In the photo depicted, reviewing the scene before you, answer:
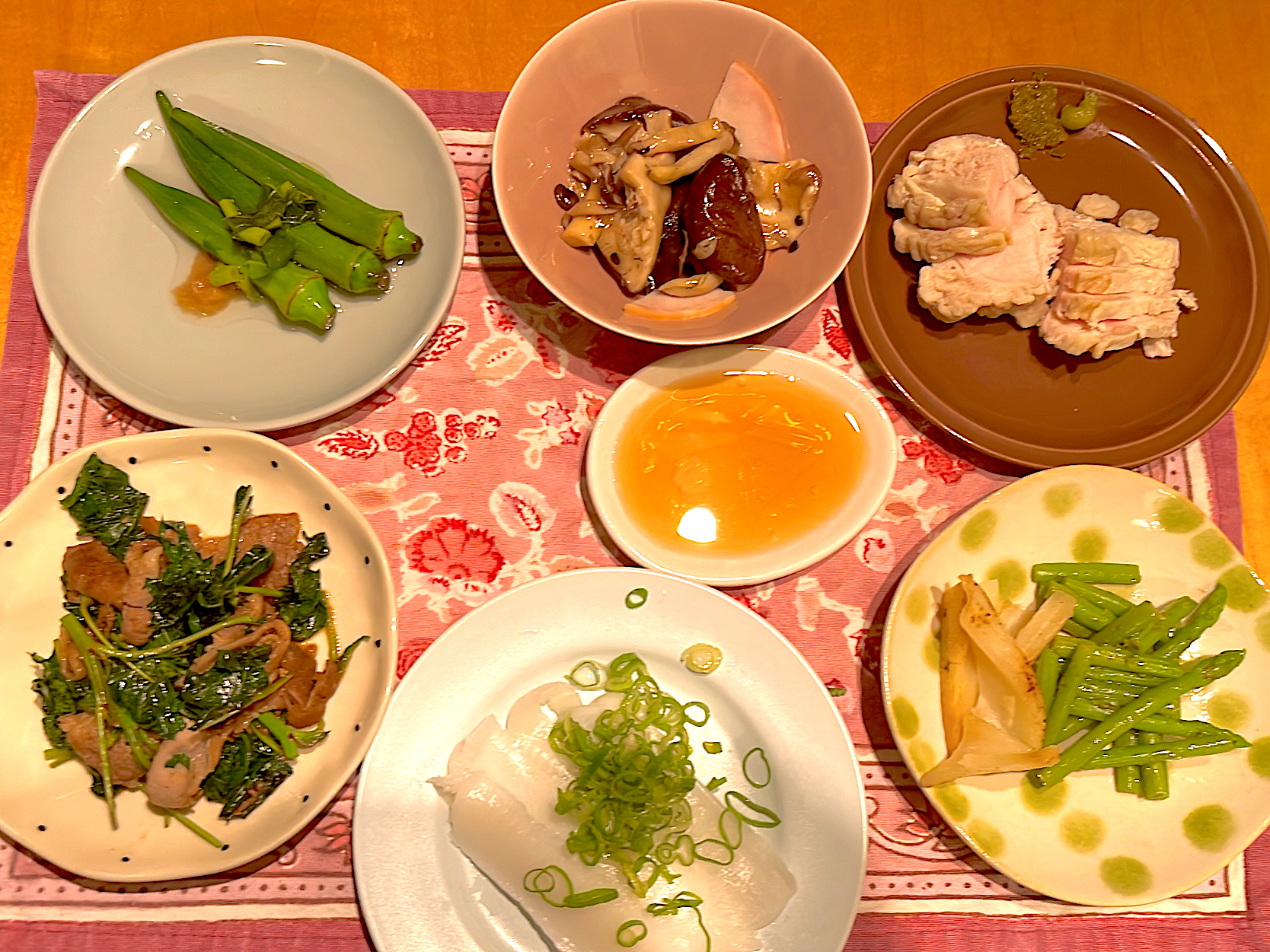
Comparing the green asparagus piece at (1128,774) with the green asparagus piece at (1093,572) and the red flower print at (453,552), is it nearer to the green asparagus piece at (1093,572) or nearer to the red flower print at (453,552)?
the green asparagus piece at (1093,572)

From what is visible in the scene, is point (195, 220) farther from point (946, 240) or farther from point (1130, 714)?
point (1130, 714)

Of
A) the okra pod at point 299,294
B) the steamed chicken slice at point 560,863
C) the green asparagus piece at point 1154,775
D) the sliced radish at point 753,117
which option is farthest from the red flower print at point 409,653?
the green asparagus piece at point 1154,775

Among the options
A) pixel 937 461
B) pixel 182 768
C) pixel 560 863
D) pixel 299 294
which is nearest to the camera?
pixel 182 768

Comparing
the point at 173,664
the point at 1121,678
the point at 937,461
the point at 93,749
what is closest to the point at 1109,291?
the point at 937,461

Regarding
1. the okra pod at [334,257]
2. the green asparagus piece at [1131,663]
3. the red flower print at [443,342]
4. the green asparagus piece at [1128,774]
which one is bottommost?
the green asparagus piece at [1128,774]

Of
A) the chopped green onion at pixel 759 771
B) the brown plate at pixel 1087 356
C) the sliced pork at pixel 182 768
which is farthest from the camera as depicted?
the brown plate at pixel 1087 356

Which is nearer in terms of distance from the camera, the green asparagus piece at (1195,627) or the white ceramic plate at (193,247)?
the white ceramic plate at (193,247)
